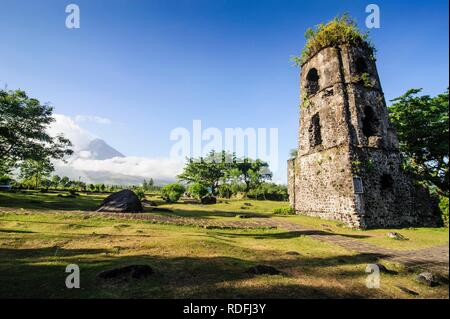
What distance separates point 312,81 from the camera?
1873 cm

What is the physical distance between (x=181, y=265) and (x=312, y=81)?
18.0 metres

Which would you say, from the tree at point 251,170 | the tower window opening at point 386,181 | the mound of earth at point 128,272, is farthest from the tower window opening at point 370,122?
the tree at point 251,170

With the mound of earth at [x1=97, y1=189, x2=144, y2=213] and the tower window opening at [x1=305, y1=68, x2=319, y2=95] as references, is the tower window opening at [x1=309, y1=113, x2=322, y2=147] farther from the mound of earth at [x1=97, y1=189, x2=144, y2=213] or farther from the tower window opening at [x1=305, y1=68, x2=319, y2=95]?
the mound of earth at [x1=97, y1=189, x2=144, y2=213]

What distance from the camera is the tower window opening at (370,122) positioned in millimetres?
15249

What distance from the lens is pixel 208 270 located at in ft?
16.0

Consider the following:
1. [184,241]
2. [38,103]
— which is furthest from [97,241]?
[38,103]

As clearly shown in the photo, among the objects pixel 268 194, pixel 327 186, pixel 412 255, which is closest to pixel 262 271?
pixel 412 255

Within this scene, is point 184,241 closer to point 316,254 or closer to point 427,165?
point 316,254

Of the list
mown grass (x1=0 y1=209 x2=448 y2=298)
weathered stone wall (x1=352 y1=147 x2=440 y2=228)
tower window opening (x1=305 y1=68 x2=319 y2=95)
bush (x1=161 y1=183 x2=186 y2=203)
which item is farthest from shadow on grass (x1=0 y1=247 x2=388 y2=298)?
bush (x1=161 y1=183 x2=186 y2=203)

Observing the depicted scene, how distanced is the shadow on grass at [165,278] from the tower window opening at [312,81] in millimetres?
15228

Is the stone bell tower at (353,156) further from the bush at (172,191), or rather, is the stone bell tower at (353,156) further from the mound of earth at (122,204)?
the bush at (172,191)

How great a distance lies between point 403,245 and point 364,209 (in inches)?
179

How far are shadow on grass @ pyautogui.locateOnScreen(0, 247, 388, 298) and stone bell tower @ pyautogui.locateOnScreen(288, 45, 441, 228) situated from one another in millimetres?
8555

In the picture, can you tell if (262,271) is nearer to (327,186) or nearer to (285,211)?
(327,186)
